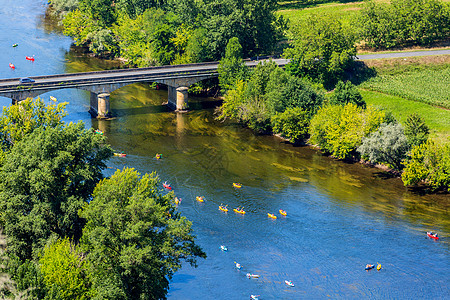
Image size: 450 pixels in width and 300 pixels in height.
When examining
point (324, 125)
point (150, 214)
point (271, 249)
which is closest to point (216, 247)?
point (271, 249)

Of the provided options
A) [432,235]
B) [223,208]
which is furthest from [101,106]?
[432,235]

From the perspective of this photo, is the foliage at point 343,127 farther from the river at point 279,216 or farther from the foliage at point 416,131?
the foliage at point 416,131

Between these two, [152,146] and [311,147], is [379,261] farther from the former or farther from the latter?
[152,146]

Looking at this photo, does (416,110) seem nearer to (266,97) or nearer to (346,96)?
(346,96)

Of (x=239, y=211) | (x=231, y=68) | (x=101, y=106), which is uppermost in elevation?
(x=231, y=68)

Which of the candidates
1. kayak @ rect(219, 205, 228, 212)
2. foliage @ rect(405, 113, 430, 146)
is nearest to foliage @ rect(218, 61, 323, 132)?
foliage @ rect(405, 113, 430, 146)

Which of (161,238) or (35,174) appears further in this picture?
(35,174)
